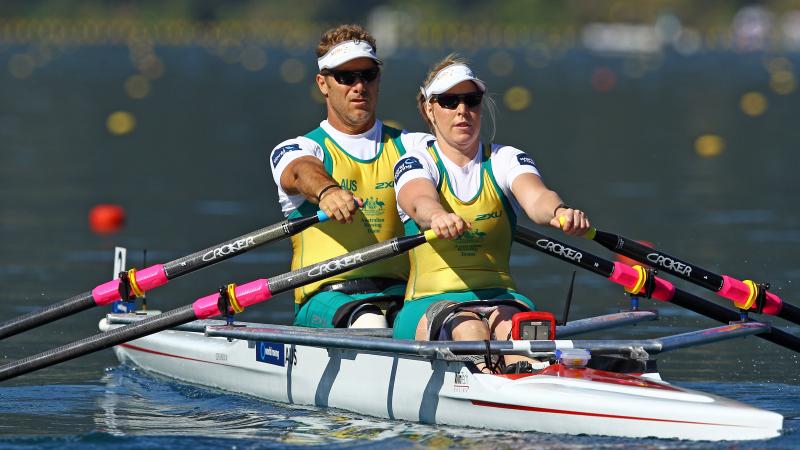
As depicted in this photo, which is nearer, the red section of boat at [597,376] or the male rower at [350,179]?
the red section of boat at [597,376]

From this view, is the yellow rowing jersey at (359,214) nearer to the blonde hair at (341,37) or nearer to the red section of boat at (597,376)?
the blonde hair at (341,37)

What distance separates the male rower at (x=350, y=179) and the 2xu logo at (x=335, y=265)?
0.61 metres

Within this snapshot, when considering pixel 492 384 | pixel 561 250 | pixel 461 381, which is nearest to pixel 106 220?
pixel 561 250

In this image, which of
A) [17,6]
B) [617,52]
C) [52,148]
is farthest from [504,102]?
[17,6]

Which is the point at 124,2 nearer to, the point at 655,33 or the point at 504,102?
the point at 655,33

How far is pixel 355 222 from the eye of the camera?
9.76 metres

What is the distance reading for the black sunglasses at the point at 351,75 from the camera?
9.70m

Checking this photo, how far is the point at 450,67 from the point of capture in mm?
8758

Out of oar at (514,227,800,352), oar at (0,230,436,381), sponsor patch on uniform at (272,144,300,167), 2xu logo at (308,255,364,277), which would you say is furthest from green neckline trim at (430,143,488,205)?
sponsor patch on uniform at (272,144,300,167)

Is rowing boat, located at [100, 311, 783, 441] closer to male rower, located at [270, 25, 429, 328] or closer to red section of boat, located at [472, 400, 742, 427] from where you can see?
red section of boat, located at [472, 400, 742, 427]

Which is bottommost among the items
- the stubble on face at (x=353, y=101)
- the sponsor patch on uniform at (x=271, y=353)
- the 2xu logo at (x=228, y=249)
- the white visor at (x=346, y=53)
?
the sponsor patch on uniform at (x=271, y=353)

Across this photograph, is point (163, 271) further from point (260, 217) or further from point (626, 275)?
point (260, 217)

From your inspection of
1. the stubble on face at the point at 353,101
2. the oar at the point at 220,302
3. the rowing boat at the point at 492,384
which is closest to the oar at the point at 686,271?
the rowing boat at the point at 492,384

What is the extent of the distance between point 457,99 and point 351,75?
1203 mm
